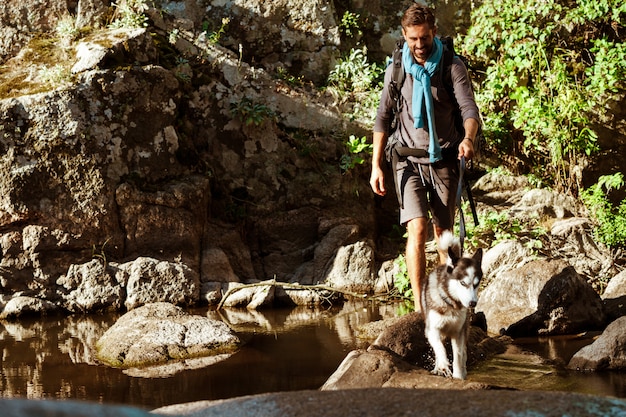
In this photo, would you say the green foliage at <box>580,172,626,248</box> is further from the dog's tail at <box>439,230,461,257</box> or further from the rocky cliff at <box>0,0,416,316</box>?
the dog's tail at <box>439,230,461,257</box>

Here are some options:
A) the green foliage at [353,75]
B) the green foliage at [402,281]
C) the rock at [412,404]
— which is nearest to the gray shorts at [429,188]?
the rock at [412,404]

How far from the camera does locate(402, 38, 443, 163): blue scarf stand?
674 cm

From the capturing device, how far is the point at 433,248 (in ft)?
36.0

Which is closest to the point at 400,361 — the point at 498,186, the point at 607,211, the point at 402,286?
the point at 402,286

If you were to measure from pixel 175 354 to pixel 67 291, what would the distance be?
12.0 ft

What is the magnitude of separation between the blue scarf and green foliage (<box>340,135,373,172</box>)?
486 cm

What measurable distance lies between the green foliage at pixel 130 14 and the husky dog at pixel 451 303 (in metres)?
7.67

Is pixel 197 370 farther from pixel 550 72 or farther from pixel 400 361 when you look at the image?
pixel 550 72

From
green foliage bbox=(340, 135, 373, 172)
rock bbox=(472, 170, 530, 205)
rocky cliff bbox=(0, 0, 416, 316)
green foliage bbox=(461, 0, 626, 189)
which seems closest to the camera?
rocky cliff bbox=(0, 0, 416, 316)

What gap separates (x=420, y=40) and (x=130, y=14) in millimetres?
6712

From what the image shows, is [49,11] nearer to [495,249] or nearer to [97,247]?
[97,247]

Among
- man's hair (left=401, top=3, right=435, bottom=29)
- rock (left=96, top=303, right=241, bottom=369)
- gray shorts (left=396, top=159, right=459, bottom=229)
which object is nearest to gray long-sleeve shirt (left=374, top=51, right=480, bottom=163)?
gray shorts (left=396, top=159, right=459, bottom=229)

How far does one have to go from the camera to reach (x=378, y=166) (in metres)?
7.04

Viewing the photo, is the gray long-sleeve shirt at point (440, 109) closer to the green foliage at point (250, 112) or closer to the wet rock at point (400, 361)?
the wet rock at point (400, 361)
